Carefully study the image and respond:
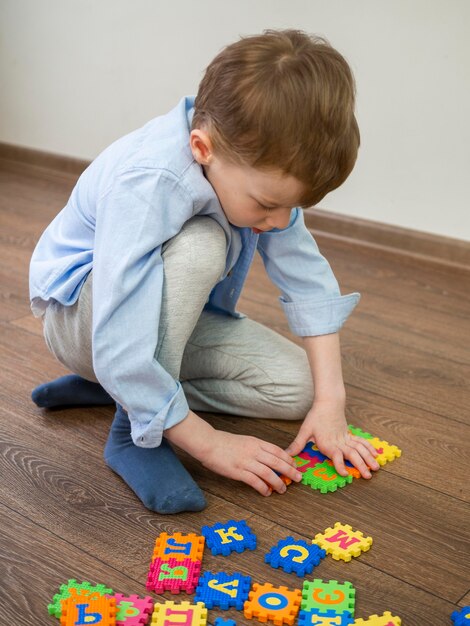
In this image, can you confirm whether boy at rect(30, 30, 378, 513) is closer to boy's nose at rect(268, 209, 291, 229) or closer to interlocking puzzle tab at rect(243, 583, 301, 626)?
boy's nose at rect(268, 209, 291, 229)

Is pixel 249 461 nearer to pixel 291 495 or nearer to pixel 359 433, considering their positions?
pixel 291 495

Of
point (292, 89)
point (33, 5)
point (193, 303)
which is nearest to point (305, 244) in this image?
point (193, 303)

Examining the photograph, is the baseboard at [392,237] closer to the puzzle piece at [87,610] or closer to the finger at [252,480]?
the finger at [252,480]

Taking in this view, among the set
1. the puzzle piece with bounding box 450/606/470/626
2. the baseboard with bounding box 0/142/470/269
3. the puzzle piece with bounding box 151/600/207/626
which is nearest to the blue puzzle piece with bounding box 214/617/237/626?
the puzzle piece with bounding box 151/600/207/626

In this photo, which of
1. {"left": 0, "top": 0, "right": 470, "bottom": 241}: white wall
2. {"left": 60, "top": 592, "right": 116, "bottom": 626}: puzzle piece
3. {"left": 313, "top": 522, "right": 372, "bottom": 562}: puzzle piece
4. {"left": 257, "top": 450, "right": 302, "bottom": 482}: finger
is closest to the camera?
{"left": 60, "top": 592, "right": 116, "bottom": 626}: puzzle piece

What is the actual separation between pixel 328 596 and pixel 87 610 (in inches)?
9.9

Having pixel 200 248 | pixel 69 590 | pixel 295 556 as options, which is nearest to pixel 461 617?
pixel 295 556

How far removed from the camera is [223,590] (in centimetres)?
88

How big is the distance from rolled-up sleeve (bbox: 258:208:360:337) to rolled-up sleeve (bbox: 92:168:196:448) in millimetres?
240

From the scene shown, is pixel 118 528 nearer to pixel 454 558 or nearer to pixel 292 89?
pixel 454 558

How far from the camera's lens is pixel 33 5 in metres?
2.52

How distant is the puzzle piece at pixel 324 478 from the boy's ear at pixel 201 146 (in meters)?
0.43

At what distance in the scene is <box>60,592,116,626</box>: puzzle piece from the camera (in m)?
0.83

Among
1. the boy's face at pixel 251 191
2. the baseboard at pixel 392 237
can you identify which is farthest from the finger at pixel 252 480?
the baseboard at pixel 392 237
